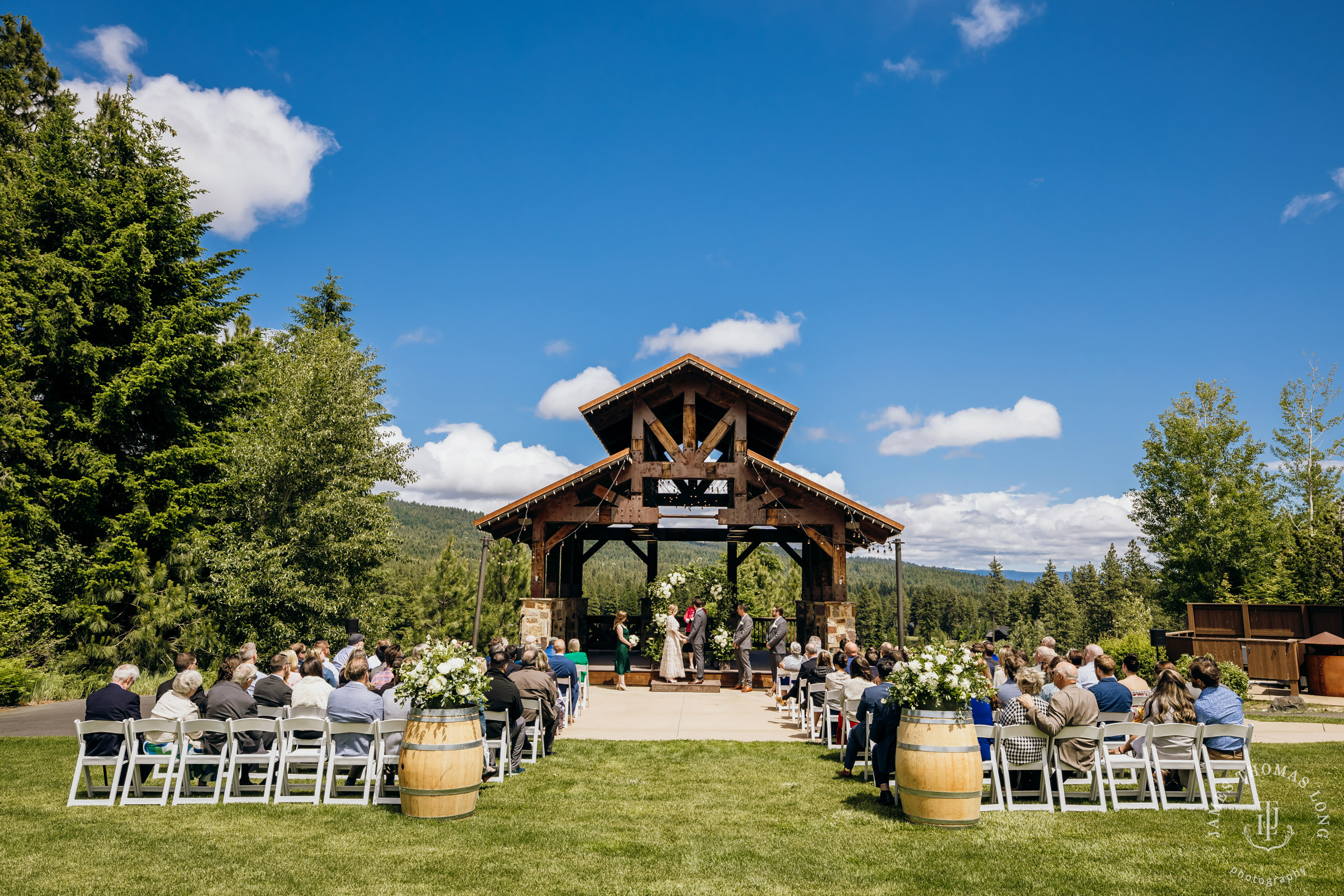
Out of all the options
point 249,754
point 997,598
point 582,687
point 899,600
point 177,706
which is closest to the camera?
point 249,754

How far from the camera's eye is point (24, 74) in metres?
23.6

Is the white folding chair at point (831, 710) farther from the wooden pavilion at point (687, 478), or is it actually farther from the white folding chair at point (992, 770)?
the wooden pavilion at point (687, 478)

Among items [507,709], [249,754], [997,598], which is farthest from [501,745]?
[997,598]

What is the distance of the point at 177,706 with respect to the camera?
7.00m

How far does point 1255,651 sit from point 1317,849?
14.7 metres

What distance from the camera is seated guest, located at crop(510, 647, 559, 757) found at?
27.0ft

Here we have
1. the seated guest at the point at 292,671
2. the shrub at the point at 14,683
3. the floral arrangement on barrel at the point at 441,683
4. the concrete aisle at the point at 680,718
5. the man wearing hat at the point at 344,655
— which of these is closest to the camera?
the floral arrangement on barrel at the point at 441,683

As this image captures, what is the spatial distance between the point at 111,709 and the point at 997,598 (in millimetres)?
95969

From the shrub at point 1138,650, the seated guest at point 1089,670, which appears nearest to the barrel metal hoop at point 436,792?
the seated guest at point 1089,670

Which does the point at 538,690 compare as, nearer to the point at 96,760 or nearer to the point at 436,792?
the point at 436,792

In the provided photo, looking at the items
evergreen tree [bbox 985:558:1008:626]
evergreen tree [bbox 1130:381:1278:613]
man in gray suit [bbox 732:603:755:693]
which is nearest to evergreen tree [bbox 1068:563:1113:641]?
evergreen tree [bbox 985:558:1008:626]

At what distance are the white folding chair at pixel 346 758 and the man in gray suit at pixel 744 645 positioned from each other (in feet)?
28.5

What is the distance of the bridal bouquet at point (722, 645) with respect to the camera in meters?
14.6

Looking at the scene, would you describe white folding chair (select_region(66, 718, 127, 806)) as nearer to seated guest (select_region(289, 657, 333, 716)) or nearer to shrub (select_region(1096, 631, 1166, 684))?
seated guest (select_region(289, 657, 333, 716))
